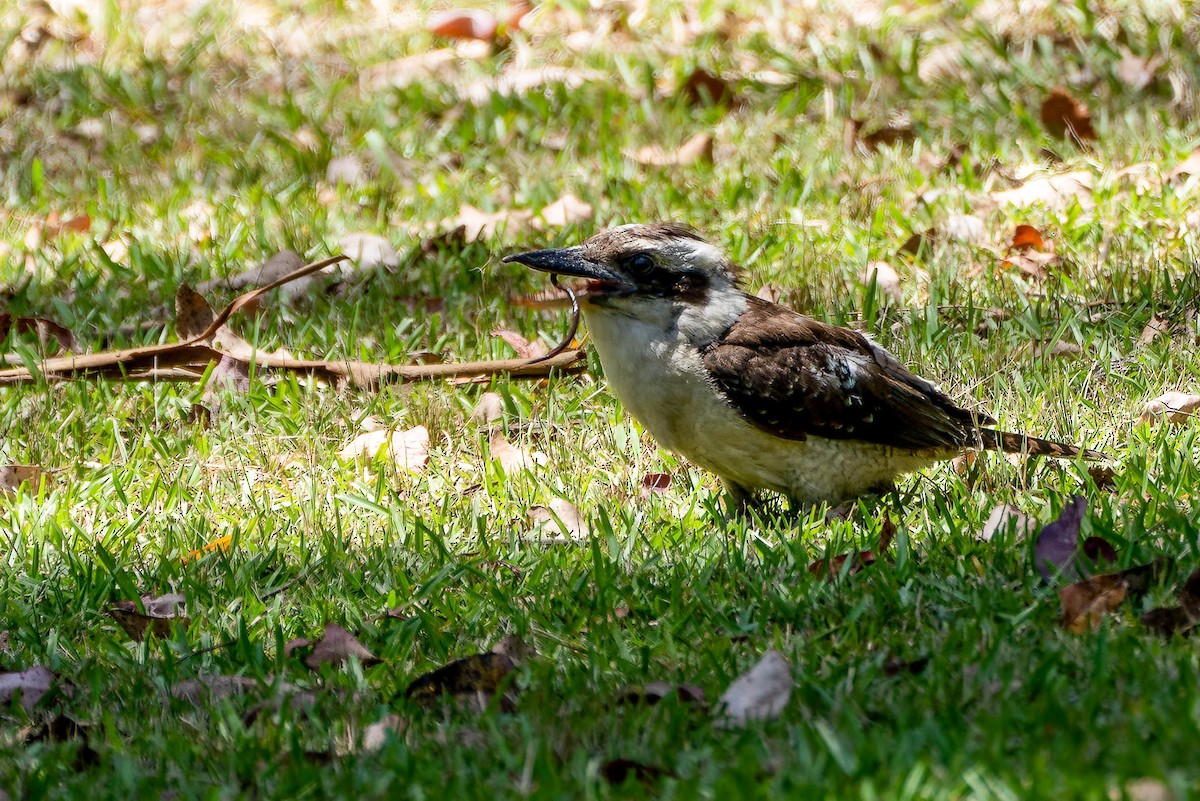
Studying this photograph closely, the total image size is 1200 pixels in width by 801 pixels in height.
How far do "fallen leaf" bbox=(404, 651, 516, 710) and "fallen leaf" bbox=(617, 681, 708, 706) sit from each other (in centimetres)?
34

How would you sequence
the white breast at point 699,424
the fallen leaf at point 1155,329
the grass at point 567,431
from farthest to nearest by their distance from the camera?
1. the fallen leaf at point 1155,329
2. the white breast at point 699,424
3. the grass at point 567,431

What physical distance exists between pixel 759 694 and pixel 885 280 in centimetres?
398

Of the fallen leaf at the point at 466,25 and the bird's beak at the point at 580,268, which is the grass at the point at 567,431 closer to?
the fallen leaf at the point at 466,25

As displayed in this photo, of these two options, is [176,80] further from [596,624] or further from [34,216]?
[596,624]

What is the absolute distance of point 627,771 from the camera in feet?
11.1

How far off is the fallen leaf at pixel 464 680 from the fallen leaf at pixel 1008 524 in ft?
5.09

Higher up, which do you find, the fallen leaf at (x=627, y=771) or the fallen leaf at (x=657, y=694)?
the fallen leaf at (x=627, y=771)

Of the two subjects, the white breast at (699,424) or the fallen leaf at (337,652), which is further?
the white breast at (699,424)

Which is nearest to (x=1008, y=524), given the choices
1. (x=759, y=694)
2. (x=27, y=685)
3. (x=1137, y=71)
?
(x=759, y=694)

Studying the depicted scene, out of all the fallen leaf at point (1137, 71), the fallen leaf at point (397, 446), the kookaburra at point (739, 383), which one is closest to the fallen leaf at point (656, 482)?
the kookaburra at point (739, 383)

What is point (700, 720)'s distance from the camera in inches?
145

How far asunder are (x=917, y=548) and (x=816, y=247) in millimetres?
3328

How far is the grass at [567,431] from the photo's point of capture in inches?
141

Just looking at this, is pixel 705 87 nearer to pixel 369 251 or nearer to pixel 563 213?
pixel 563 213
